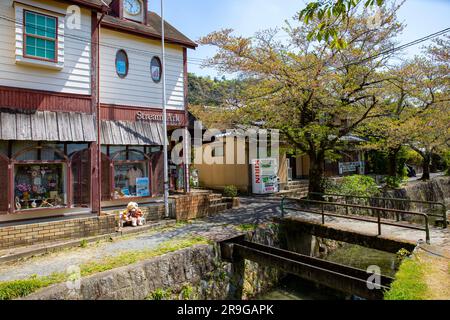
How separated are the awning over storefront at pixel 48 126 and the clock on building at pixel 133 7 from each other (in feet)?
18.4

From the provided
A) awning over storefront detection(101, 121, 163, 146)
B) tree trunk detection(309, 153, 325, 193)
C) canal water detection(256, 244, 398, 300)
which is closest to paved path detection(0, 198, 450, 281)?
canal water detection(256, 244, 398, 300)

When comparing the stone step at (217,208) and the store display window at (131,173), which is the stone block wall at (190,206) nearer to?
the stone step at (217,208)

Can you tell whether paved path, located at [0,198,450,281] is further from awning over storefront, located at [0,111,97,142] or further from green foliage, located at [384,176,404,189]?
green foliage, located at [384,176,404,189]

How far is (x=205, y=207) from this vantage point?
13938 mm

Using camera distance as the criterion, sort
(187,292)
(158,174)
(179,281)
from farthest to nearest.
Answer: (158,174), (187,292), (179,281)

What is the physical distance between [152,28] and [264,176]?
34.9 ft

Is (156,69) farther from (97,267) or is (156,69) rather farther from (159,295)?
(159,295)

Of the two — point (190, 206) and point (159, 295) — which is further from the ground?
point (190, 206)

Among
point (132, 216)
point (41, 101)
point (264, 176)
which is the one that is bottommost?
point (132, 216)

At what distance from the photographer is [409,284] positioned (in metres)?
6.00

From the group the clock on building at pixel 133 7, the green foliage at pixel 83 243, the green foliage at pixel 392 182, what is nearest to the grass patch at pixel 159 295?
the green foliage at pixel 83 243

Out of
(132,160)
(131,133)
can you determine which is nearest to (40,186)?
(132,160)

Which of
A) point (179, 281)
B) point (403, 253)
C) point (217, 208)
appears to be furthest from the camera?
point (217, 208)

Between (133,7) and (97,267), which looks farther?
(133,7)
